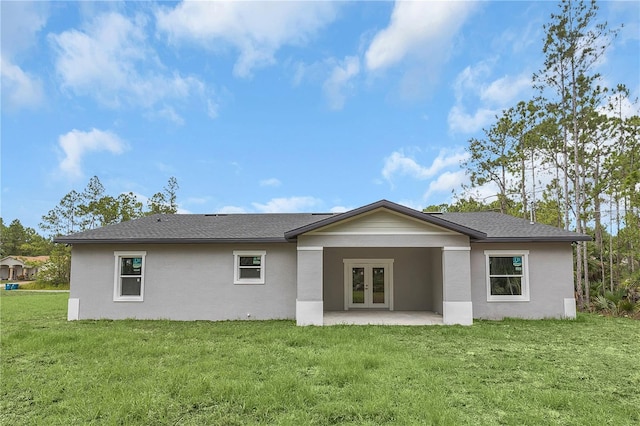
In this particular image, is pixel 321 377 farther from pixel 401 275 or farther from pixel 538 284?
pixel 538 284

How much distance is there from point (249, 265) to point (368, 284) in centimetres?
467

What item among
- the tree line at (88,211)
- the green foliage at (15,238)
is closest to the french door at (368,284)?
the tree line at (88,211)

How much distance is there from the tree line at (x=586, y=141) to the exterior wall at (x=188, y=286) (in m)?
11.8

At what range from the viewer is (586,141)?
16.9m

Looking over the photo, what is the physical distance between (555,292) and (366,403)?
32.3 ft

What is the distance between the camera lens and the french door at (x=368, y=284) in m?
14.1

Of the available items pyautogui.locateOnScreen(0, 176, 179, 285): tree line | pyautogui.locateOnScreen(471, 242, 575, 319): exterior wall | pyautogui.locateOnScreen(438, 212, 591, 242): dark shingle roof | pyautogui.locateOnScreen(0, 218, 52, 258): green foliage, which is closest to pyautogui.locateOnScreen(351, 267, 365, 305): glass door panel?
pyautogui.locateOnScreen(438, 212, 591, 242): dark shingle roof

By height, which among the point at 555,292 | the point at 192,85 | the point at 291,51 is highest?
the point at 291,51

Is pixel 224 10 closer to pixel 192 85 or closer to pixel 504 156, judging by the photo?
pixel 192 85

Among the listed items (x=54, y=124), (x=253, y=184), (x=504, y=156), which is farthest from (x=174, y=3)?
(x=504, y=156)

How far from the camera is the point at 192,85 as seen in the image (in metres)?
20.0

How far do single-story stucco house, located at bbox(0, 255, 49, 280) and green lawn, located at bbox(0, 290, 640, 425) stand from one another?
46.0 m

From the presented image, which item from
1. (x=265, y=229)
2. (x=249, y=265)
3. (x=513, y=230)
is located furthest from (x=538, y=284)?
(x=249, y=265)

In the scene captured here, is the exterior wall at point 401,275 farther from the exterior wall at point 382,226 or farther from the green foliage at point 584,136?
the green foliage at point 584,136
